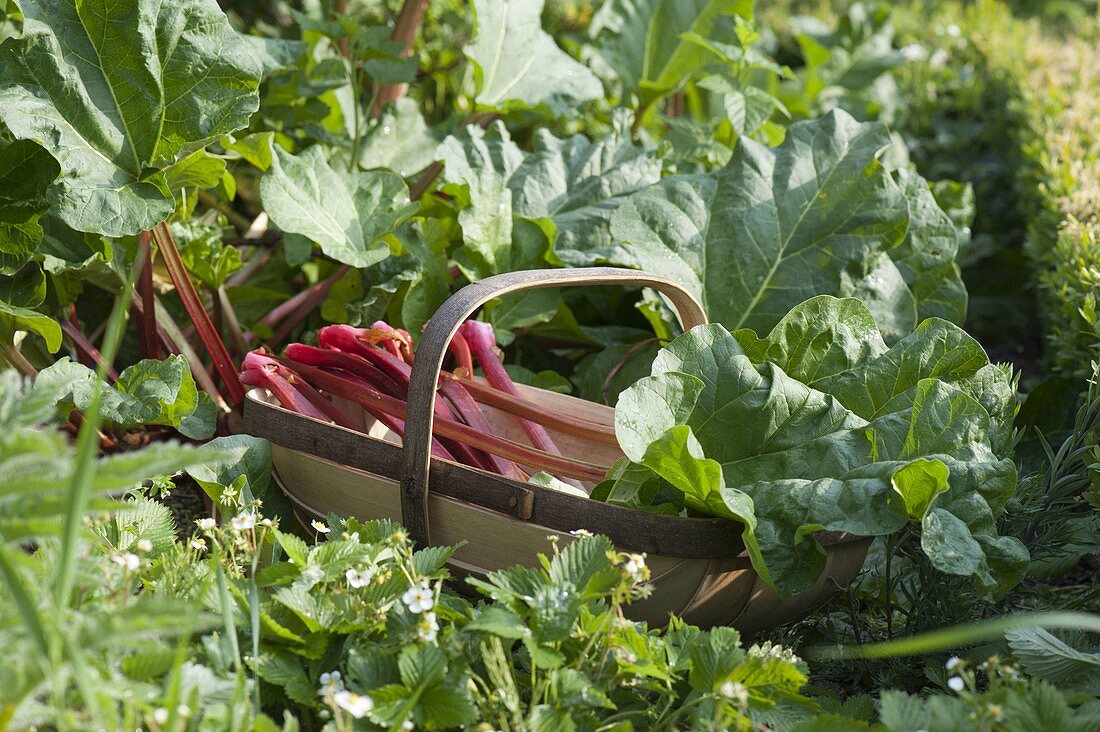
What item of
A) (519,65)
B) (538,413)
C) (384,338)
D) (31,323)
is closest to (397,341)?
(384,338)

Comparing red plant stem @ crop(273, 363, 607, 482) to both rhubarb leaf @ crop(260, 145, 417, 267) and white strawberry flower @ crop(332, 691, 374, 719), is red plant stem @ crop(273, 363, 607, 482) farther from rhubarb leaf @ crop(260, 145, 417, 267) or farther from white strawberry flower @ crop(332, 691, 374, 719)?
white strawberry flower @ crop(332, 691, 374, 719)

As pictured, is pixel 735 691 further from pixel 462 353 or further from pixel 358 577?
pixel 462 353

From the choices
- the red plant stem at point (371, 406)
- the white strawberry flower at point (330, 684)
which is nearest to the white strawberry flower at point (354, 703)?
the white strawberry flower at point (330, 684)

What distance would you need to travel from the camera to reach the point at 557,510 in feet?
4.47

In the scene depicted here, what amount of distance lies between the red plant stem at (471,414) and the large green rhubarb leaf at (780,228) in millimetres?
433

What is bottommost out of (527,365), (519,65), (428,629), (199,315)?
(527,365)

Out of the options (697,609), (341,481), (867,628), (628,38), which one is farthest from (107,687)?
(628,38)

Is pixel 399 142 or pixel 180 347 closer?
pixel 180 347

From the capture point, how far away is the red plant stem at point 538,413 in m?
1.62

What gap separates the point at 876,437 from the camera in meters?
1.45

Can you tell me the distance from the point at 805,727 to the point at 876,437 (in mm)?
515

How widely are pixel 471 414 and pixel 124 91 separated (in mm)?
833

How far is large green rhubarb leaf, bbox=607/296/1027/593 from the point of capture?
4.26 feet

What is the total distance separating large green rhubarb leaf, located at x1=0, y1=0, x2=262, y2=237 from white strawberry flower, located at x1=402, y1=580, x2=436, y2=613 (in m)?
0.86
